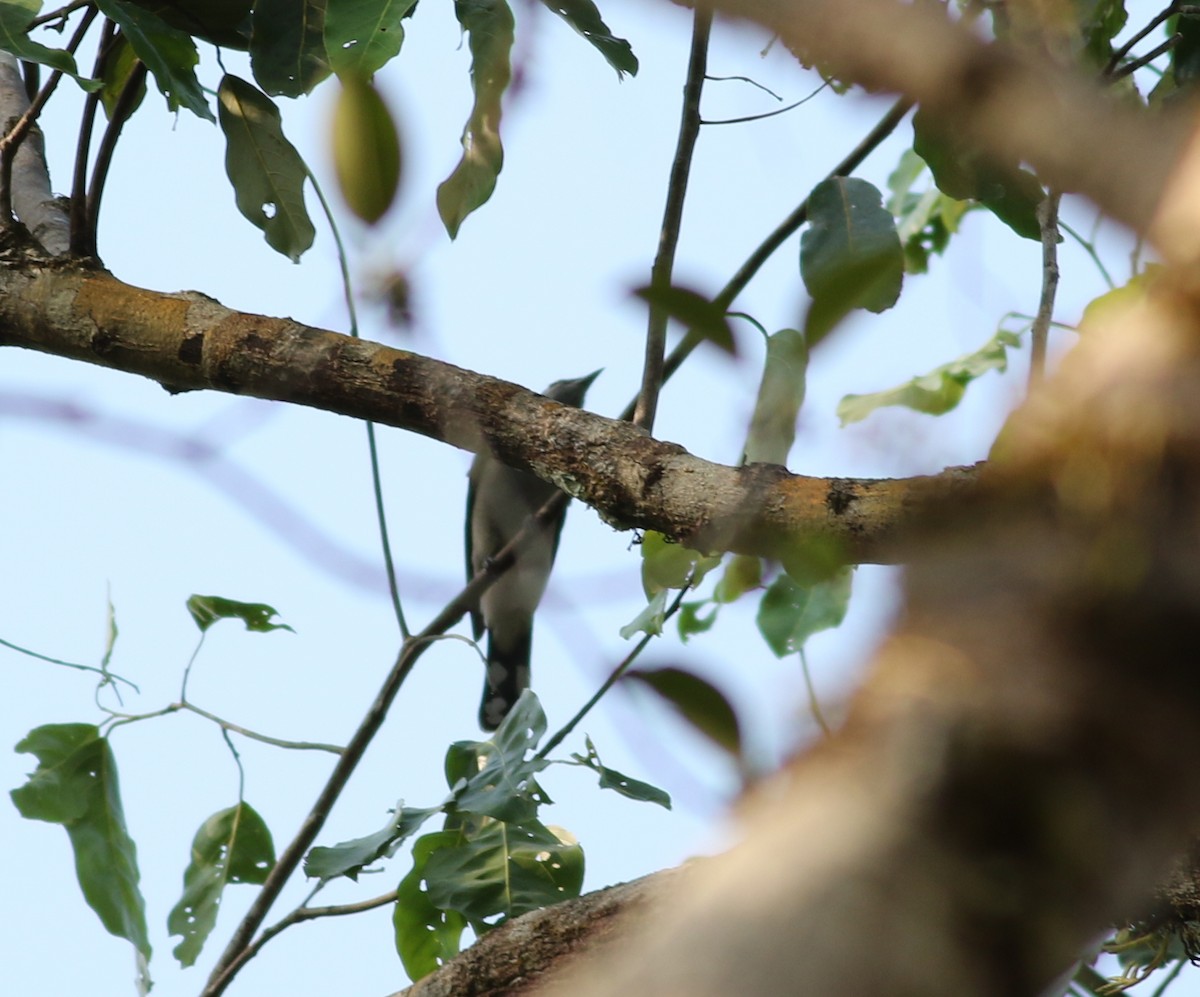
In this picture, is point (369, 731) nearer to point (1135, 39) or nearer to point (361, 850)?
point (361, 850)

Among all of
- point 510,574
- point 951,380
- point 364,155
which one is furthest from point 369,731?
point 510,574

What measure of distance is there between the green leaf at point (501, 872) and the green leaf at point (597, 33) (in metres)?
1.41

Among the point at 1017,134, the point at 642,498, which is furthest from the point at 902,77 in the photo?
the point at 642,498

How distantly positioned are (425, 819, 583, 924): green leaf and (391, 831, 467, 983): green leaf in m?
0.07

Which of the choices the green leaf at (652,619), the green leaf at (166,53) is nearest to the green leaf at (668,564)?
the green leaf at (652,619)

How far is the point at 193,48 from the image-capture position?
212cm

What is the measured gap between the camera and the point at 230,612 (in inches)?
112

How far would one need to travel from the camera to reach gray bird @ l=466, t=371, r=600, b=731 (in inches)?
251

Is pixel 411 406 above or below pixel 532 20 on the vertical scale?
above

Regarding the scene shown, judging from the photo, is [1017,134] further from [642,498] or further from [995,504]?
[642,498]

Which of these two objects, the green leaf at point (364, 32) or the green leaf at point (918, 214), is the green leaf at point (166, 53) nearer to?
the green leaf at point (364, 32)

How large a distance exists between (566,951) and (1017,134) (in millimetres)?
1746

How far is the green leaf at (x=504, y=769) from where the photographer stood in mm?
2137

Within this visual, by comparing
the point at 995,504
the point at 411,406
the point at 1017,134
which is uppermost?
the point at 411,406
